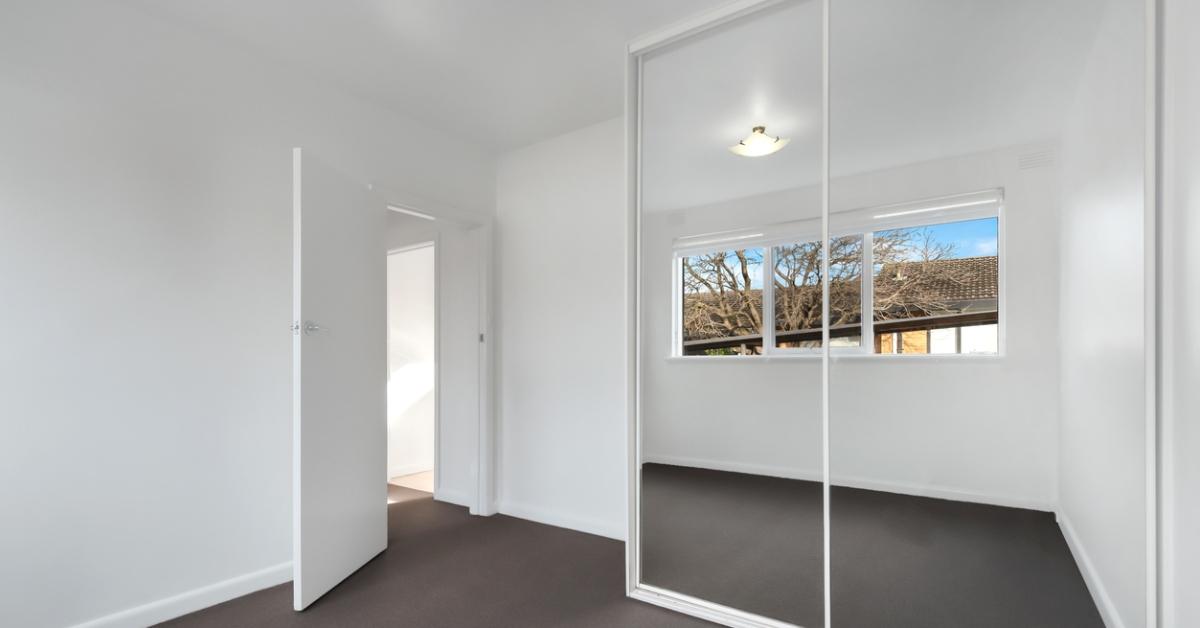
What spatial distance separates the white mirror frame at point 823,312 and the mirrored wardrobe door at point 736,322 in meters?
0.03

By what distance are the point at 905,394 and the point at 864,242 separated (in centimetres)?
54

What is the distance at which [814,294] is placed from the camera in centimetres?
195

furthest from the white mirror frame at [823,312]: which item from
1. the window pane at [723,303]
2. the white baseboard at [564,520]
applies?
the white baseboard at [564,520]

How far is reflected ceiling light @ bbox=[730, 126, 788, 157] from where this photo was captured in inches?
81.0

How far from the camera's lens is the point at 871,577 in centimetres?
188

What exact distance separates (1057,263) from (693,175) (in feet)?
4.19

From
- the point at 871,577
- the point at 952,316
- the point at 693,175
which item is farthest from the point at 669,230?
the point at 871,577

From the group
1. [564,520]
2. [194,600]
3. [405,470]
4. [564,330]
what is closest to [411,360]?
[405,470]

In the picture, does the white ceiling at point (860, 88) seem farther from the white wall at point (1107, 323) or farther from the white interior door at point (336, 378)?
the white interior door at point (336, 378)

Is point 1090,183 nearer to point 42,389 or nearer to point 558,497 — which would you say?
point 558,497

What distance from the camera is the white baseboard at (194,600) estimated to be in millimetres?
2064

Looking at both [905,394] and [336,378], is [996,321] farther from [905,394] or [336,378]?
[336,378]

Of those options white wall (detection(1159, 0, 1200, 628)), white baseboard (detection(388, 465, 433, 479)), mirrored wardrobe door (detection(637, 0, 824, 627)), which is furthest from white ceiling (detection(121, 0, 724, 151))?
white baseboard (detection(388, 465, 433, 479))

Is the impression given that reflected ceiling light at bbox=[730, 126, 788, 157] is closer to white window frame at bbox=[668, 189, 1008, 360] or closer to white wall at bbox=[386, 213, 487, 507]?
white window frame at bbox=[668, 189, 1008, 360]
